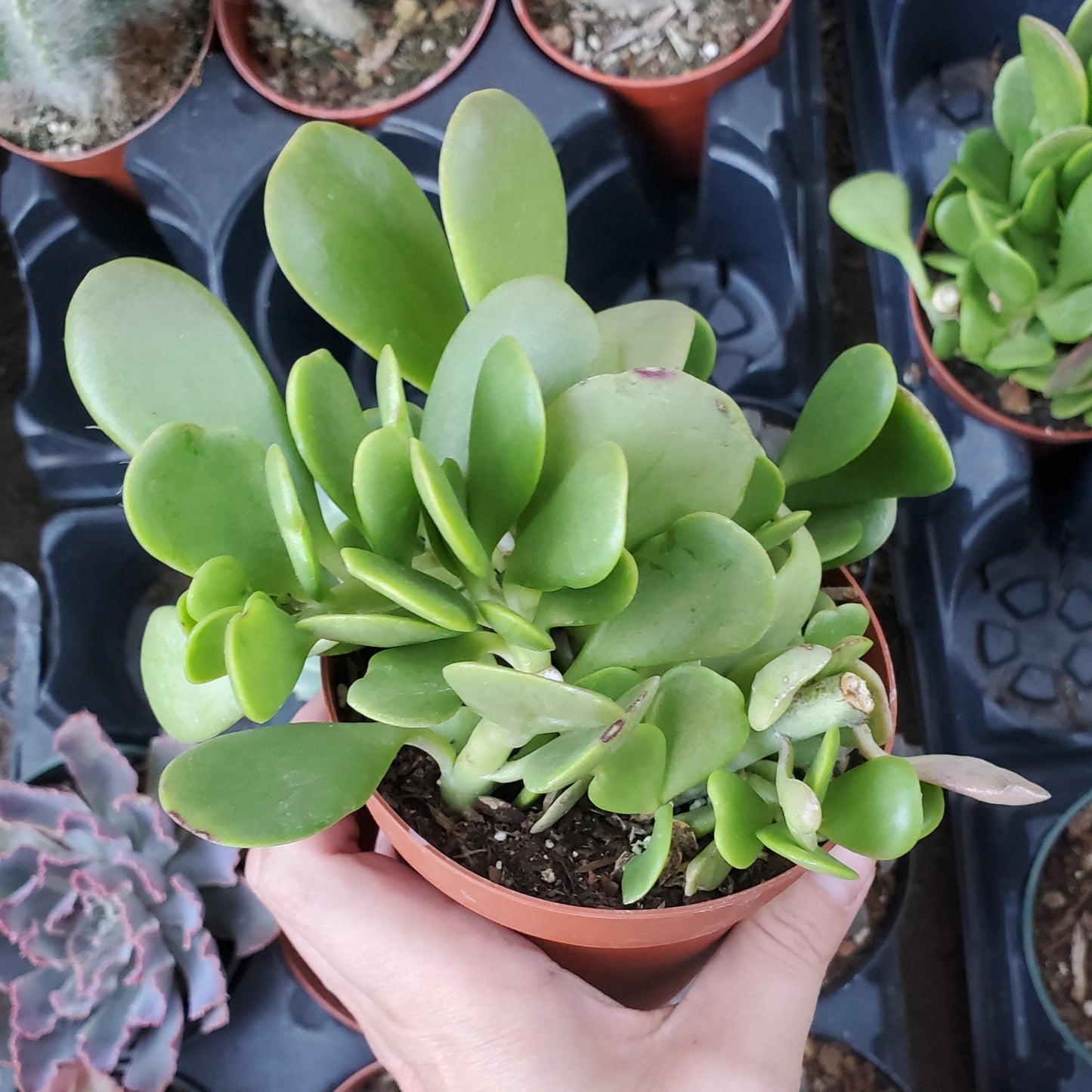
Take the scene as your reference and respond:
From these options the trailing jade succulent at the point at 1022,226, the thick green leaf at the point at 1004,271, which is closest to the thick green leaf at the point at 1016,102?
the trailing jade succulent at the point at 1022,226

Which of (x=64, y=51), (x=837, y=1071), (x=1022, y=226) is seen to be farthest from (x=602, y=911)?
(x=64, y=51)

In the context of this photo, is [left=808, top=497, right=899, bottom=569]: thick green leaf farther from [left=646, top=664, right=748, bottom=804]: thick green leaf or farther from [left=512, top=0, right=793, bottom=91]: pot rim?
[left=512, top=0, right=793, bottom=91]: pot rim

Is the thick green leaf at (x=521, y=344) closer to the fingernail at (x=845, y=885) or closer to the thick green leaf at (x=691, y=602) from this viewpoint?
the thick green leaf at (x=691, y=602)

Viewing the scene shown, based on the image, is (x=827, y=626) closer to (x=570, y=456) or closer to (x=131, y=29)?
(x=570, y=456)

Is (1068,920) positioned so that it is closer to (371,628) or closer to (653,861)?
(653,861)

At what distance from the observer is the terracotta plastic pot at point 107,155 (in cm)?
108

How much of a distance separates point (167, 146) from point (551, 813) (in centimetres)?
90

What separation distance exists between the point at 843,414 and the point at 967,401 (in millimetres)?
639

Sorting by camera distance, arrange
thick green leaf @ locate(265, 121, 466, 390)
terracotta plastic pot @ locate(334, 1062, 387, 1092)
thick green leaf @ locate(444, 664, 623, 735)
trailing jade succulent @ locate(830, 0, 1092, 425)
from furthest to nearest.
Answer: terracotta plastic pot @ locate(334, 1062, 387, 1092)
trailing jade succulent @ locate(830, 0, 1092, 425)
thick green leaf @ locate(265, 121, 466, 390)
thick green leaf @ locate(444, 664, 623, 735)

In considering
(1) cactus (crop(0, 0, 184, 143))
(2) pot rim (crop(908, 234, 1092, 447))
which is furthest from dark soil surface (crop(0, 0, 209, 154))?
(2) pot rim (crop(908, 234, 1092, 447))

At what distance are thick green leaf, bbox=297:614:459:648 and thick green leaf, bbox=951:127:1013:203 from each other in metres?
0.83

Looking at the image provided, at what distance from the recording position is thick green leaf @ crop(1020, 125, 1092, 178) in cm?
83

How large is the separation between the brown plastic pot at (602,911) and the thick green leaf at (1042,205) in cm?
51

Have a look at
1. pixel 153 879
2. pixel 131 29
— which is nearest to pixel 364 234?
pixel 153 879
